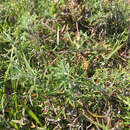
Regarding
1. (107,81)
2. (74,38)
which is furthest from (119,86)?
(74,38)

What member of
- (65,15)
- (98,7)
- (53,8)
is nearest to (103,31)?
(98,7)

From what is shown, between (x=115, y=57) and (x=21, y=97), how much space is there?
97 cm

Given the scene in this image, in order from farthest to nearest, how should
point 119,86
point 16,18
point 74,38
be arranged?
point 16,18 → point 74,38 → point 119,86

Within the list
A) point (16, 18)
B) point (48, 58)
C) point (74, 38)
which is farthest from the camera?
point (16, 18)

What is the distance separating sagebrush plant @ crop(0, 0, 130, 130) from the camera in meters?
1.55

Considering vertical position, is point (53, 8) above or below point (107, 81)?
above

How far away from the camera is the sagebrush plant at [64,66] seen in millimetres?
1548

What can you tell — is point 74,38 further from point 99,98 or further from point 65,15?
point 99,98

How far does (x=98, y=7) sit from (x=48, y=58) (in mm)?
774

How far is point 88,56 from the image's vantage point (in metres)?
1.90

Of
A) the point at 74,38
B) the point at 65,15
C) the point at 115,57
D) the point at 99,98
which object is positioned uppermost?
the point at 65,15

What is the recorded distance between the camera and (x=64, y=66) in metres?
1.38

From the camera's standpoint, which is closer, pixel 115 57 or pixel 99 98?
pixel 99 98

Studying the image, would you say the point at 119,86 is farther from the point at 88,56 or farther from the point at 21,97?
the point at 21,97
